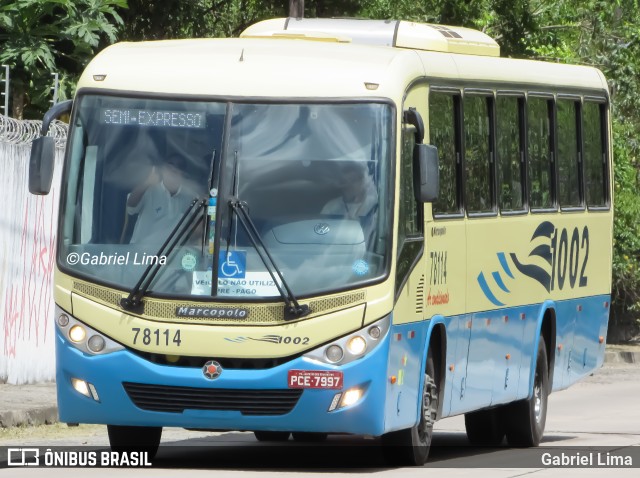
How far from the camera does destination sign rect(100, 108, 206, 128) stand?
1235cm

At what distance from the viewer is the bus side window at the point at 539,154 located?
15.8 metres

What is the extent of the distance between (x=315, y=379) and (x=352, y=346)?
0.33 m

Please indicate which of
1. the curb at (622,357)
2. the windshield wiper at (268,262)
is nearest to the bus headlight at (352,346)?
the windshield wiper at (268,262)

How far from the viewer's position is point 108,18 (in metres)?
22.5

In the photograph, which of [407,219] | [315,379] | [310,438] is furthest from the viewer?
[310,438]

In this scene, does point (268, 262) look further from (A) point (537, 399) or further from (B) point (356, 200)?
(A) point (537, 399)

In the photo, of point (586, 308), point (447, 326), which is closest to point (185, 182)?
point (447, 326)

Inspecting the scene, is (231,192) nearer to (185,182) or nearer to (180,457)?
(185,182)

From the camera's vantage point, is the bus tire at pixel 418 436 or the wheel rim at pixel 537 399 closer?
the bus tire at pixel 418 436

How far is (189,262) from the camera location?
39.4 ft

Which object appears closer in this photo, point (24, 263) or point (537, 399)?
point (537, 399)

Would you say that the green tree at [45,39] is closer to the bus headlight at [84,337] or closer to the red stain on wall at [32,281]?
the red stain on wall at [32,281]

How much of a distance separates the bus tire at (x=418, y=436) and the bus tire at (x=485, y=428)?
2927 mm

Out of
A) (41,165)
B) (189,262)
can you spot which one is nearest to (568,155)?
(189,262)
